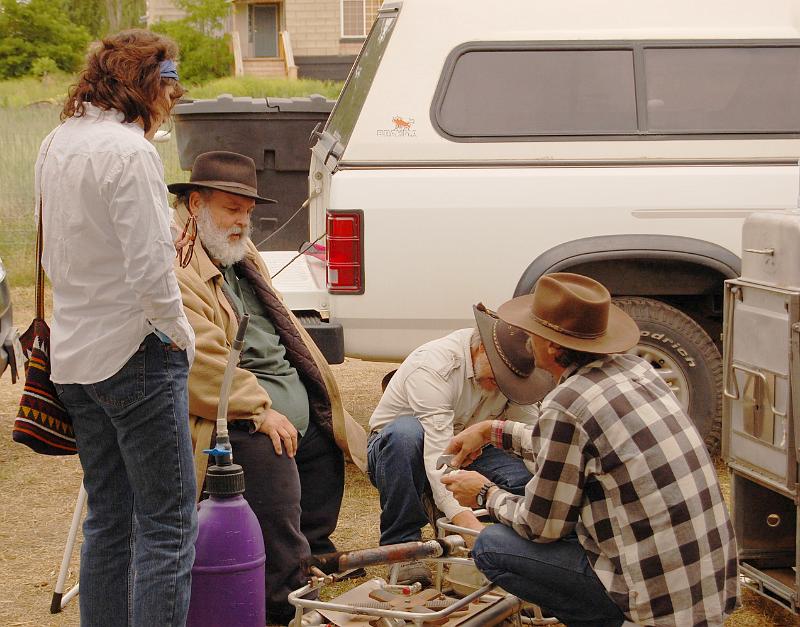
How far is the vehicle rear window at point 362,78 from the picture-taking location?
18.9ft

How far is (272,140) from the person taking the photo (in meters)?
8.45

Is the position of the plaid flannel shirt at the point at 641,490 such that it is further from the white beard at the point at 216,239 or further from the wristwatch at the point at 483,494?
the white beard at the point at 216,239

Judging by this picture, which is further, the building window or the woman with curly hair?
the building window

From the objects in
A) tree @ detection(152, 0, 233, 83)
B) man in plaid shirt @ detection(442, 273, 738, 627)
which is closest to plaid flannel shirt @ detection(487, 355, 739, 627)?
man in plaid shirt @ detection(442, 273, 738, 627)

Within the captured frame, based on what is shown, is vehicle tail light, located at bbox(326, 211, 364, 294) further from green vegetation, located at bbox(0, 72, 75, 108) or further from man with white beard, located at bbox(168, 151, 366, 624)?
green vegetation, located at bbox(0, 72, 75, 108)

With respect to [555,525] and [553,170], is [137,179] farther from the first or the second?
[553,170]

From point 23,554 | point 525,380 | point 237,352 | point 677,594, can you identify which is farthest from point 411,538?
point 23,554

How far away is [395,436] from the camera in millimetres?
4332

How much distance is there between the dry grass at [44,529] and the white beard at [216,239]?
1369 millimetres

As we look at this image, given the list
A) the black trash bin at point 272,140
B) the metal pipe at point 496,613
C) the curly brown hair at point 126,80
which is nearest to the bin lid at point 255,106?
the black trash bin at point 272,140

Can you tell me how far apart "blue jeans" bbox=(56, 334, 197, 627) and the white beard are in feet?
3.60

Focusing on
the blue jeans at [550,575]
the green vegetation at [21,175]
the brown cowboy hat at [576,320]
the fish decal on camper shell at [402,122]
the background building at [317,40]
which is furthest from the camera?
the background building at [317,40]

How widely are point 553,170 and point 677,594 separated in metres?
2.89

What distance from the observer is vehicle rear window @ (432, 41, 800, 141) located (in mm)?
5711
